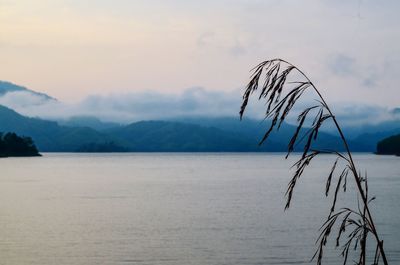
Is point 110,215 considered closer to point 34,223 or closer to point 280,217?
point 34,223

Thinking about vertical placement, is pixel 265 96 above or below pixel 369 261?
above

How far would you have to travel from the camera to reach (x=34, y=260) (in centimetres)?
4494

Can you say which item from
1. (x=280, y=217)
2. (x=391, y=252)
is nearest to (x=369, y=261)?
(x=391, y=252)

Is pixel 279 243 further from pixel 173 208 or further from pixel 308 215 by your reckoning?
pixel 173 208

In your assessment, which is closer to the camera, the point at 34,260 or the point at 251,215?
the point at 34,260

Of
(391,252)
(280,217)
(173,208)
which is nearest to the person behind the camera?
(391,252)

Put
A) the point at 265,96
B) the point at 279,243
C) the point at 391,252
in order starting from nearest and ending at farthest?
1. the point at 265,96
2. the point at 391,252
3. the point at 279,243

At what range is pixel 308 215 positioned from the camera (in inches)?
2997

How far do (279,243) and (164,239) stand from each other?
34.8 feet

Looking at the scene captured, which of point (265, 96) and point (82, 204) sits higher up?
point (265, 96)

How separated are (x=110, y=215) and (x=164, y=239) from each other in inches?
959

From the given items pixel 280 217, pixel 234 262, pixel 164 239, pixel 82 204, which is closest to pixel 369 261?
pixel 234 262

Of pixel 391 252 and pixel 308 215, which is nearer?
pixel 391 252

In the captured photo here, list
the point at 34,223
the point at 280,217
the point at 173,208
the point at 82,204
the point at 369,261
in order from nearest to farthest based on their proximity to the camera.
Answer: the point at 369,261
the point at 34,223
the point at 280,217
the point at 173,208
the point at 82,204
